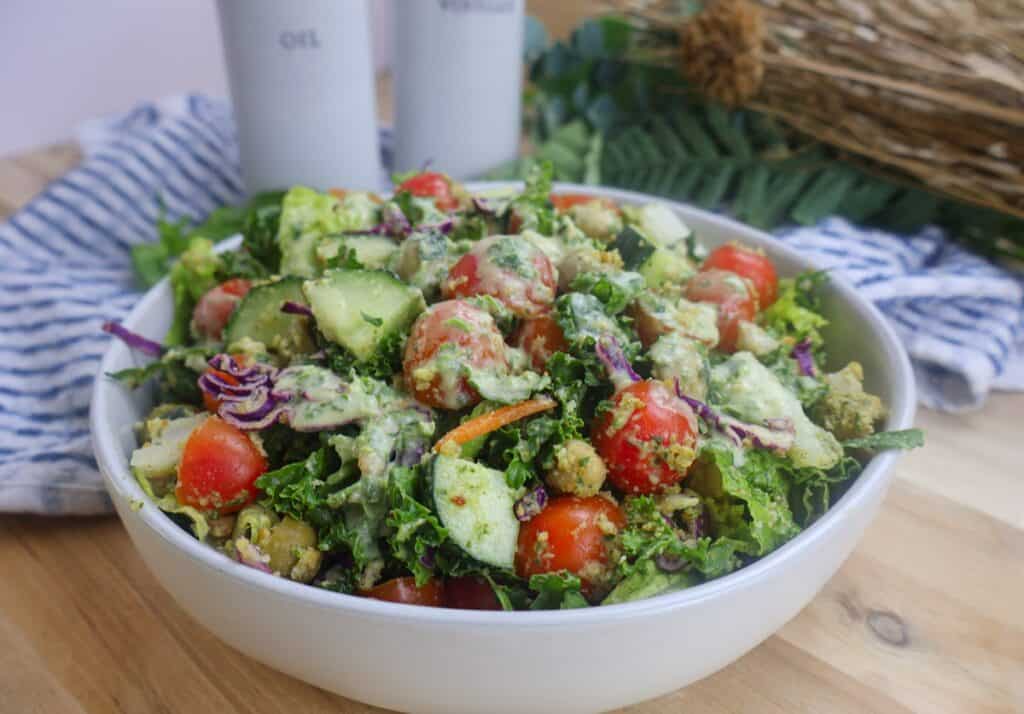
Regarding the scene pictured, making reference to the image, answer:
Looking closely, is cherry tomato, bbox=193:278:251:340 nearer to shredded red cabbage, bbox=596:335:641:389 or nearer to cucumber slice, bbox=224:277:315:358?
cucumber slice, bbox=224:277:315:358

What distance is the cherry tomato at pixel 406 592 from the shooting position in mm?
1101

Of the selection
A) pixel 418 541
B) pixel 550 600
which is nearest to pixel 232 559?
pixel 418 541

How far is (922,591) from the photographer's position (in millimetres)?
1415

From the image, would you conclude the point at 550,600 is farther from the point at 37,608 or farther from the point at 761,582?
the point at 37,608

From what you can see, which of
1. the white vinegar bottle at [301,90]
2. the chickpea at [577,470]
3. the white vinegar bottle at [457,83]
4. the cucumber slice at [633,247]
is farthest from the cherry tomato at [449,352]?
the white vinegar bottle at [457,83]

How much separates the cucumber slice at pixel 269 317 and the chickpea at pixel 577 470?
460mm

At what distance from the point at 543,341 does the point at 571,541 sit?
309 millimetres

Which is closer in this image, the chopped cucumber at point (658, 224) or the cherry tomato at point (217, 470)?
the cherry tomato at point (217, 470)

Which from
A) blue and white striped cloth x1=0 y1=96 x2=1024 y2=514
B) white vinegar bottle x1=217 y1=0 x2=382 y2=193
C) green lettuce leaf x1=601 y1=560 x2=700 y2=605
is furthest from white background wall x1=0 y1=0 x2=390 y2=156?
green lettuce leaf x1=601 y1=560 x2=700 y2=605

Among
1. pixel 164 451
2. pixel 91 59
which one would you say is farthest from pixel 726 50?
pixel 91 59

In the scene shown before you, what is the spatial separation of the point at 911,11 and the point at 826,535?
162 cm

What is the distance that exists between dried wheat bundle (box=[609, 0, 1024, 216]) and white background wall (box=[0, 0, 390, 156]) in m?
1.99

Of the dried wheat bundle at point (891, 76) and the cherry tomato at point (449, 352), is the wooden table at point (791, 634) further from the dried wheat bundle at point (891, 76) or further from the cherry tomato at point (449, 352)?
the dried wheat bundle at point (891, 76)

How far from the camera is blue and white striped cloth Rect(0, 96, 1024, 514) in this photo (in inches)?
64.9
